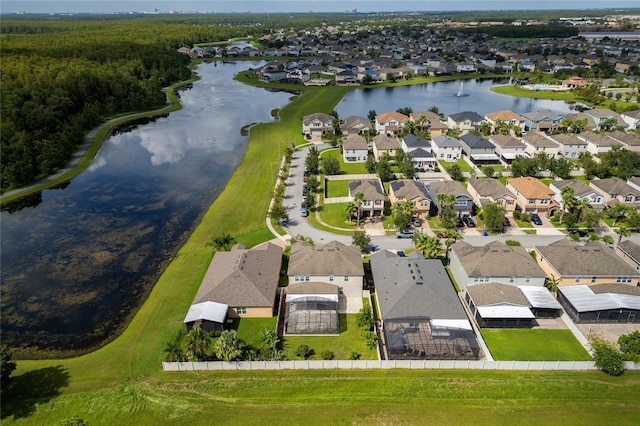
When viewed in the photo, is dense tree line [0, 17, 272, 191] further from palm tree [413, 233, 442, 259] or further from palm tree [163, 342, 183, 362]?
palm tree [413, 233, 442, 259]

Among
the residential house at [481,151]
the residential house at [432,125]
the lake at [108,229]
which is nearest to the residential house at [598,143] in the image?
the residential house at [481,151]

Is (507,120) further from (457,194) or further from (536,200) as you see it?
(457,194)

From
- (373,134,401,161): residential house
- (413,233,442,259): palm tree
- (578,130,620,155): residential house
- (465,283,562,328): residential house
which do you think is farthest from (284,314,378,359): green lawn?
(578,130,620,155): residential house

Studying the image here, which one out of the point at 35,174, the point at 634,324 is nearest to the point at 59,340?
the point at 35,174

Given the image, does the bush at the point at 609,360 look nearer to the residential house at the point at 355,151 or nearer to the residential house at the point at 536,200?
the residential house at the point at 536,200

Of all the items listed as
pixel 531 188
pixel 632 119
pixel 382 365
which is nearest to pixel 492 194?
pixel 531 188
